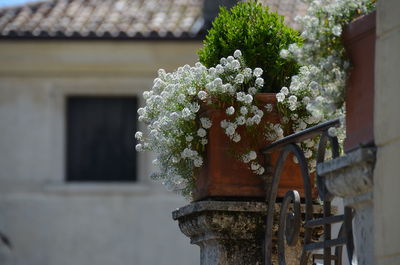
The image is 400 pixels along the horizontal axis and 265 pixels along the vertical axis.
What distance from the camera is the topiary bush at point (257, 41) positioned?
493 cm

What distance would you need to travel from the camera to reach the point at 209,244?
4.84 metres

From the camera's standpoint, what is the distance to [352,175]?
3.54 meters

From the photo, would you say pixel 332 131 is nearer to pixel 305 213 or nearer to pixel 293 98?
pixel 305 213

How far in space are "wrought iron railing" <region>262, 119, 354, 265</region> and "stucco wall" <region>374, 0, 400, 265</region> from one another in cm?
45

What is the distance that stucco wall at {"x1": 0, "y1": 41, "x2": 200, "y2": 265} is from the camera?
18516 mm

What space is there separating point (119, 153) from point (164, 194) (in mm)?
965

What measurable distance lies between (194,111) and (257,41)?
0.40m

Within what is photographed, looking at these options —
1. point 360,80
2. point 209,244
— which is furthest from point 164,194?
point 360,80

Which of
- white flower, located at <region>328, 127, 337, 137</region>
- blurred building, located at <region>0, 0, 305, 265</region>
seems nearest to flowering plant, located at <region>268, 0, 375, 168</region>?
white flower, located at <region>328, 127, 337, 137</region>

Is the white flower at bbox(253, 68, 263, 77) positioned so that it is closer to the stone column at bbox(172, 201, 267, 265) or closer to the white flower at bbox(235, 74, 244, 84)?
the white flower at bbox(235, 74, 244, 84)

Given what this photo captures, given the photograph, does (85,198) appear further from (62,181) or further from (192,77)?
(192,77)

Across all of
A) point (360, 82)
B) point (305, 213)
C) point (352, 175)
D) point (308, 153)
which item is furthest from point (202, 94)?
point (352, 175)

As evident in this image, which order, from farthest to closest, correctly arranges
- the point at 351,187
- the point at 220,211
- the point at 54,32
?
the point at 54,32
the point at 220,211
the point at 351,187

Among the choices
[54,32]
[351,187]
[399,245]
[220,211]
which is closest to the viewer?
[399,245]
